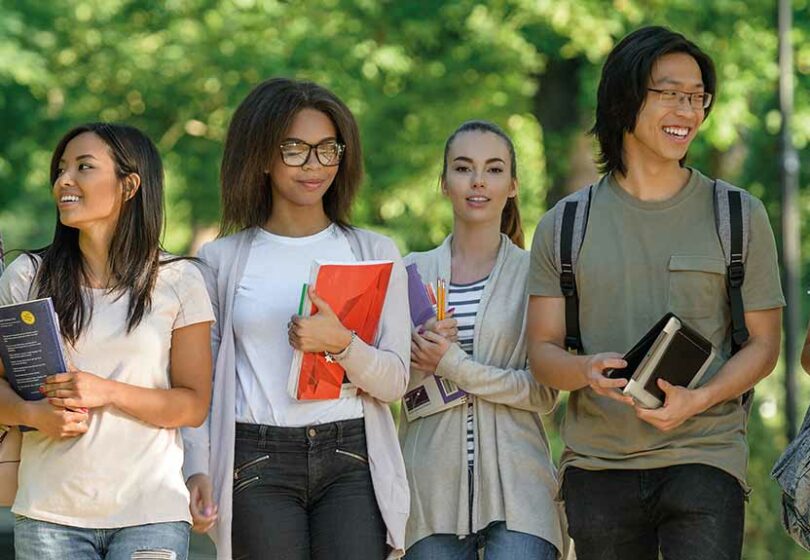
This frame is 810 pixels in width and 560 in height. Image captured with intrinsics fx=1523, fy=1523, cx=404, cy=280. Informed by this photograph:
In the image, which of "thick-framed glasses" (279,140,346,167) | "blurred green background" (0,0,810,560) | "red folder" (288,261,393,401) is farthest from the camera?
"blurred green background" (0,0,810,560)

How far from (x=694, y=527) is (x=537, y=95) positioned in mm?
13028

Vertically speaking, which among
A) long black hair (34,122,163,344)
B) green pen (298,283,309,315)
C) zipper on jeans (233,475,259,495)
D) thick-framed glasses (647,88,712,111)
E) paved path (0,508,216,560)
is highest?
thick-framed glasses (647,88,712,111)

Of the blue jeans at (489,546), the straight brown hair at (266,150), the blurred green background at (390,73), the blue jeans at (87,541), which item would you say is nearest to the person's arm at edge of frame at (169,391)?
the blue jeans at (87,541)

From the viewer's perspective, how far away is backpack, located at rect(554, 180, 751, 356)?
15.0 ft

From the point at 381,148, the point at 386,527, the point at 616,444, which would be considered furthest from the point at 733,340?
the point at 381,148

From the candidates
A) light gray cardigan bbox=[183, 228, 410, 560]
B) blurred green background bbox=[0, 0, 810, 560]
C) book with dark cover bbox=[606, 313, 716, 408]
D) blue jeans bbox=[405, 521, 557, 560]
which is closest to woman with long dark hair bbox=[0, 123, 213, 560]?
light gray cardigan bbox=[183, 228, 410, 560]

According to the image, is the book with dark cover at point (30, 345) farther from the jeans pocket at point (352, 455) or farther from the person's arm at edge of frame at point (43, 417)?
the jeans pocket at point (352, 455)

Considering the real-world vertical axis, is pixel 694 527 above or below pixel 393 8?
below

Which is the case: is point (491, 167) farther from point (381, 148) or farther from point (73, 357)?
point (381, 148)

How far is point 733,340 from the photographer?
461 cm

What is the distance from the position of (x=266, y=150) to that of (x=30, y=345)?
1046 millimetres

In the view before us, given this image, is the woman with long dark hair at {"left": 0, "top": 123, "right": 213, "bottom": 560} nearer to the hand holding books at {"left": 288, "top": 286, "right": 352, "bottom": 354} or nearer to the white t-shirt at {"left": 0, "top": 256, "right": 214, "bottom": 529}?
the white t-shirt at {"left": 0, "top": 256, "right": 214, "bottom": 529}

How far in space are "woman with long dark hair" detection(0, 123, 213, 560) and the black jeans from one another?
0.23 m

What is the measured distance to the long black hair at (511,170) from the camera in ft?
18.2
